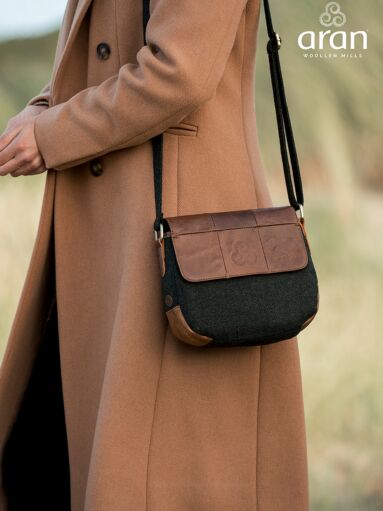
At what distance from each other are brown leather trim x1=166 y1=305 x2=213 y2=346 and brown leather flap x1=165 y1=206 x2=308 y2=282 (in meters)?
0.06

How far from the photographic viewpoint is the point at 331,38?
291 cm

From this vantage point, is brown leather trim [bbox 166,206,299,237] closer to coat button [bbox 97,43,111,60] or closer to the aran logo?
coat button [bbox 97,43,111,60]

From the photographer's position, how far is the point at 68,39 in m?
1.74

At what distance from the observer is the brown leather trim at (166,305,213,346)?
158cm

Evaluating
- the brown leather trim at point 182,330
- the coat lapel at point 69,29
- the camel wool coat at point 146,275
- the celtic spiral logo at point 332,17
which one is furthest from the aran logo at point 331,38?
the brown leather trim at point 182,330

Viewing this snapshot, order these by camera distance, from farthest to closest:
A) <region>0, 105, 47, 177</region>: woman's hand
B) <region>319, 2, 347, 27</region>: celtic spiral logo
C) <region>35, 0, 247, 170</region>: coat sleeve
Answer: <region>319, 2, 347, 27</region>: celtic spiral logo
<region>0, 105, 47, 177</region>: woman's hand
<region>35, 0, 247, 170</region>: coat sleeve

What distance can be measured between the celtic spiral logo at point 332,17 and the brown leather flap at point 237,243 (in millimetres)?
1336

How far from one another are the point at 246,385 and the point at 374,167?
1.37m

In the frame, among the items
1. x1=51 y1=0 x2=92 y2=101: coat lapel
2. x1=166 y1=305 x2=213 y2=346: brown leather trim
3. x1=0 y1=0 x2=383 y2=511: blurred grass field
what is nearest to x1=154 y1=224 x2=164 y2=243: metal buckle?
x1=166 y1=305 x2=213 y2=346: brown leather trim

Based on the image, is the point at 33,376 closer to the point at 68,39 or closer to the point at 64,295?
the point at 64,295

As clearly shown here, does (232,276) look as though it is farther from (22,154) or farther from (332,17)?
(332,17)

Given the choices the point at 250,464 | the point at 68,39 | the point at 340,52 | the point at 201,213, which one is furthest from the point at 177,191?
the point at 340,52

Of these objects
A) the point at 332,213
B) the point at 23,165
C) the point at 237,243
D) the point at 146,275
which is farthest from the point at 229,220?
the point at 332,213

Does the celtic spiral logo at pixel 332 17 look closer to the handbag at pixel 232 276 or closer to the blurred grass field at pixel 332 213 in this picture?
the blurred grass field at pixel 332 213
